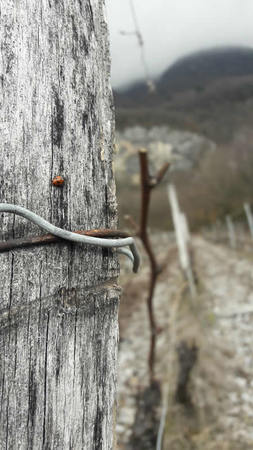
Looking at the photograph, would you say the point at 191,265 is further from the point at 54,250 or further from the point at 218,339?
the point at 54,250

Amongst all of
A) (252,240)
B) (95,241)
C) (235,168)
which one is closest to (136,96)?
(235,168)

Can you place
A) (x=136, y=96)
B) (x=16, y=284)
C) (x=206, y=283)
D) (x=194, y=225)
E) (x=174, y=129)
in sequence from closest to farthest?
(x=16, y=284)
(x=206, y=283)
(x=136, y=96)
(x=174, y=129)
(x=194, y=225)

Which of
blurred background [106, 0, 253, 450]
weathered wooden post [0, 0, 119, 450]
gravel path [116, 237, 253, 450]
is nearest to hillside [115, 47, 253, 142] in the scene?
blurred background [106, 0, 253, 450]

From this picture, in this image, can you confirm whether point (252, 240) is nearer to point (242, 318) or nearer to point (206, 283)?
point (206, 283)

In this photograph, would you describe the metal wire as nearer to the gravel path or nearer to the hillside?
the gravel path

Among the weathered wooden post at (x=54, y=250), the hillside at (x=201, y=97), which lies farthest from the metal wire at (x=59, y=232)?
the hillside at (x=201, y=97)

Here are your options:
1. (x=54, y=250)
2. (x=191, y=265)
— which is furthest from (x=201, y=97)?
(x=54, y=250)
